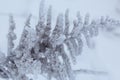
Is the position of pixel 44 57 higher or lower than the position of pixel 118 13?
lower

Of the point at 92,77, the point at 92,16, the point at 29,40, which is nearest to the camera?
the point at 29,40

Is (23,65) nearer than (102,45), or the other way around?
(23,65)

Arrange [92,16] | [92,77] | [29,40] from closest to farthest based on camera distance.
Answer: [29,40] < [92,77] < [92,16]

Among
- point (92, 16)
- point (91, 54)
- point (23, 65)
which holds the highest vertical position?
point (92, 16)

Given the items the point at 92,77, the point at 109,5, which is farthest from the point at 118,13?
the point at 92,77

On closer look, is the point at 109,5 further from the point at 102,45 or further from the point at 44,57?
the point at 44,57

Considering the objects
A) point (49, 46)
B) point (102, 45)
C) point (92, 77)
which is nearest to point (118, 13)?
point (102, 45)
